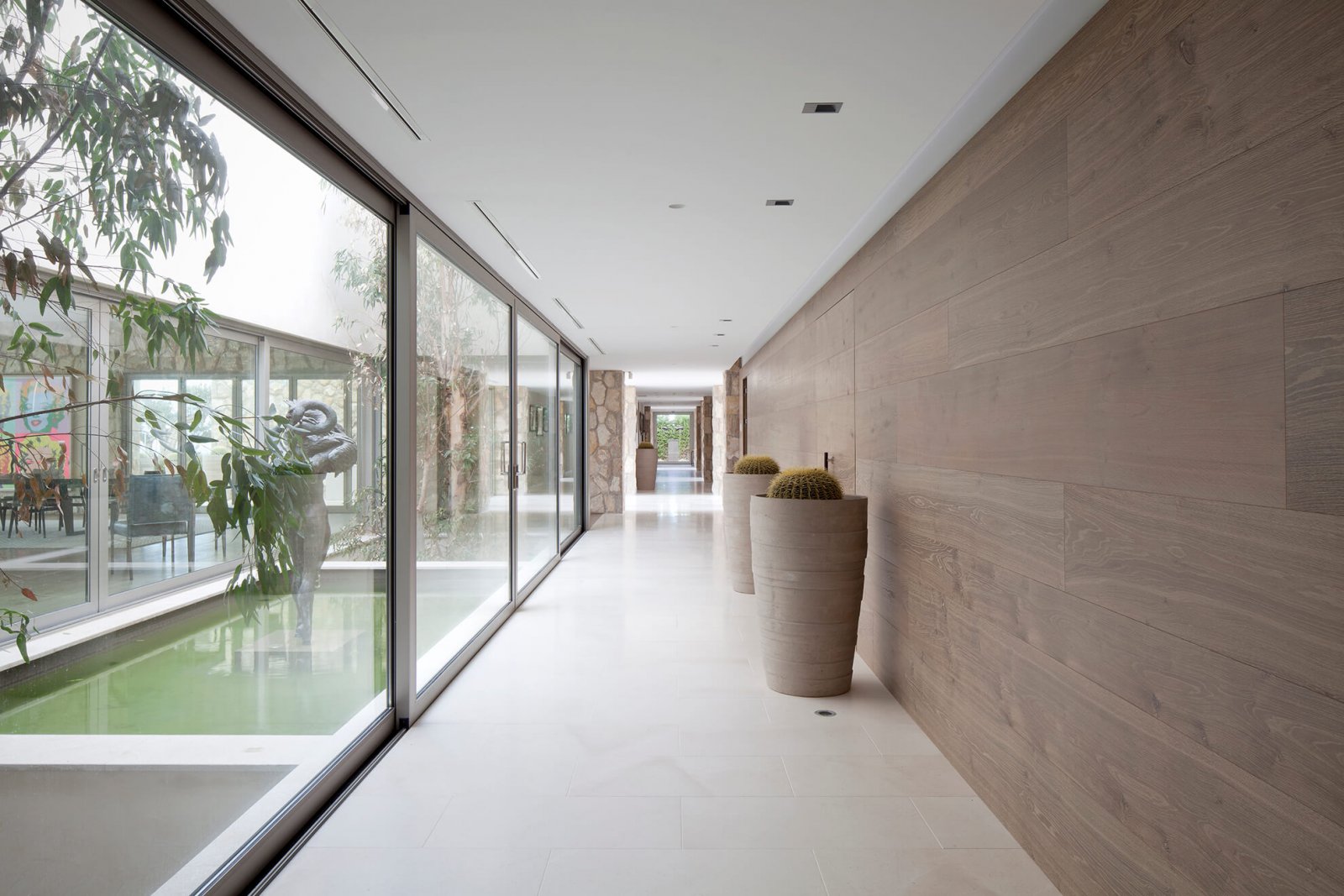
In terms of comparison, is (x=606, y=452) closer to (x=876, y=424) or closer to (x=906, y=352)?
(x=876, y=424)

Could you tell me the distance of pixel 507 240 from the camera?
3.91 meters

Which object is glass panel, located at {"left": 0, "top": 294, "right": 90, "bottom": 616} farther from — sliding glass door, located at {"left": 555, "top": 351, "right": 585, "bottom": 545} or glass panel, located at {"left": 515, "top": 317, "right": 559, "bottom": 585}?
sliding glass door, located at {"left": 555, "top": 351, "right": 585, "bottom": 545}

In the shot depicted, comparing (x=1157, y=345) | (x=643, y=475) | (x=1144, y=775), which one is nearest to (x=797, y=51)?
(x=1157, y=345)

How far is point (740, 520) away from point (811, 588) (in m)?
2.29

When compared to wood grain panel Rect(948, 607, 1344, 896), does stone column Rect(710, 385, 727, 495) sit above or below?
above

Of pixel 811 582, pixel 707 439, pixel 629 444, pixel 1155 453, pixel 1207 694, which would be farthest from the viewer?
pixel 707 439

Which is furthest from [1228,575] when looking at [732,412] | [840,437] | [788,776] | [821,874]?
[732,412]

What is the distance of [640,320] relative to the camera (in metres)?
6.75

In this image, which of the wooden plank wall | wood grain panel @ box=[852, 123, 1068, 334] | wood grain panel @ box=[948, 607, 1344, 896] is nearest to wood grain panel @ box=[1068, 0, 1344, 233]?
the wooden plank wall

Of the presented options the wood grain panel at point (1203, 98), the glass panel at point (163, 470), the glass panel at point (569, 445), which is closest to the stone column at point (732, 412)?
the glass panel at point (569, 445)

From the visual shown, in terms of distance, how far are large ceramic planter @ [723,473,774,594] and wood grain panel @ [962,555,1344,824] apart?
345cm

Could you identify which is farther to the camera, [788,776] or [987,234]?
[788,776]

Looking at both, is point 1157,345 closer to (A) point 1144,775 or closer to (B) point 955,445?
(A) point 1144,775

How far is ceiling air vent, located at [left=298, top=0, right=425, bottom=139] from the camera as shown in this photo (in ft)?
5.98
